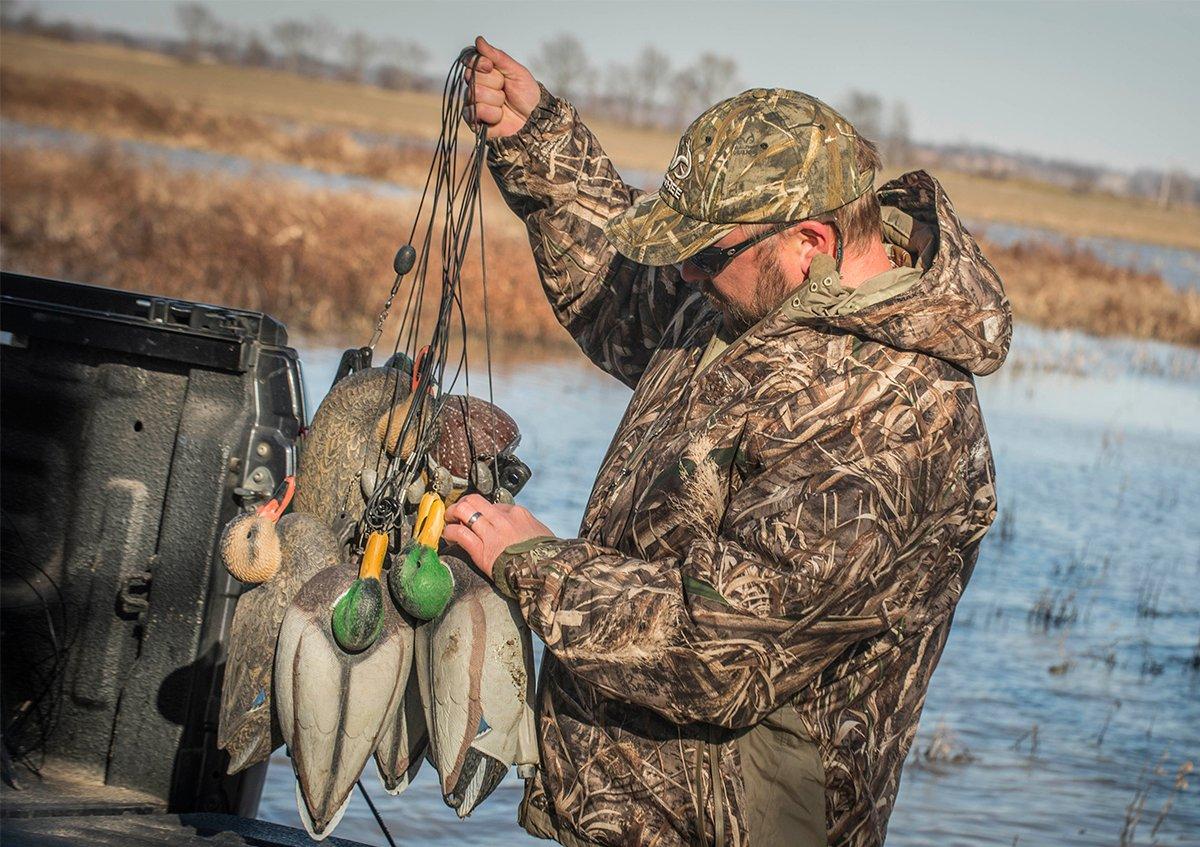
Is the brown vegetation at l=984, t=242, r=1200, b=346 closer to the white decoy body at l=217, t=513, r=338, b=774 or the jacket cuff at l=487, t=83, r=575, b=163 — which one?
the jacket cuff at l=487, t=83, r=575, b=163

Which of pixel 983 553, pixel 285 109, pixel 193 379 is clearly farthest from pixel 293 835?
pixel 285 109

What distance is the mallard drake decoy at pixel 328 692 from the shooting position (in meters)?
2.88

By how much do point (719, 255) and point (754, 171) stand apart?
0.59 ft

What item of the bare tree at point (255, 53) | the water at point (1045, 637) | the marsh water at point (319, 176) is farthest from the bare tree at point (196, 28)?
the water at point (1045, 637)

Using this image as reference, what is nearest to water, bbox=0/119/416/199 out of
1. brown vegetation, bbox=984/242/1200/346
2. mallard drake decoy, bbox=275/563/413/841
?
brown vegetation, bbox=984/242/1200/346

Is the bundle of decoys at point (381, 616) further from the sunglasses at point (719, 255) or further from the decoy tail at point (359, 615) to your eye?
the sunglasses at point (719, 255)

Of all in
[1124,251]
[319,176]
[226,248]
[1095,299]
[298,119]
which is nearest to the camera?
[226,248]

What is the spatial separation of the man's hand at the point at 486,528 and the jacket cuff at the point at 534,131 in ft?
3.54

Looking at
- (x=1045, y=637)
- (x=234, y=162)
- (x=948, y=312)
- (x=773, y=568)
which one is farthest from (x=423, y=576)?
(x=234, y=162)

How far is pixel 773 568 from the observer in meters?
2.67

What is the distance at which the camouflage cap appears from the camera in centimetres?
292

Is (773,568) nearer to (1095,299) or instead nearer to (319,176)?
(1095,299)

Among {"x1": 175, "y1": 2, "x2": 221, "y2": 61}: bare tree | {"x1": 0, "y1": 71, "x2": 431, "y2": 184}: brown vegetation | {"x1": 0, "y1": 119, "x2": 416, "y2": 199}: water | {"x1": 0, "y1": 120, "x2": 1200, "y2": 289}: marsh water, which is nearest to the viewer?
{"x1": 0, "y1": 120, "x2": 1200, "y2": 289}: marsh water

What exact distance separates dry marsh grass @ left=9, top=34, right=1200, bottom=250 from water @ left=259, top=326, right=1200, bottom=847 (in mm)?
25314
